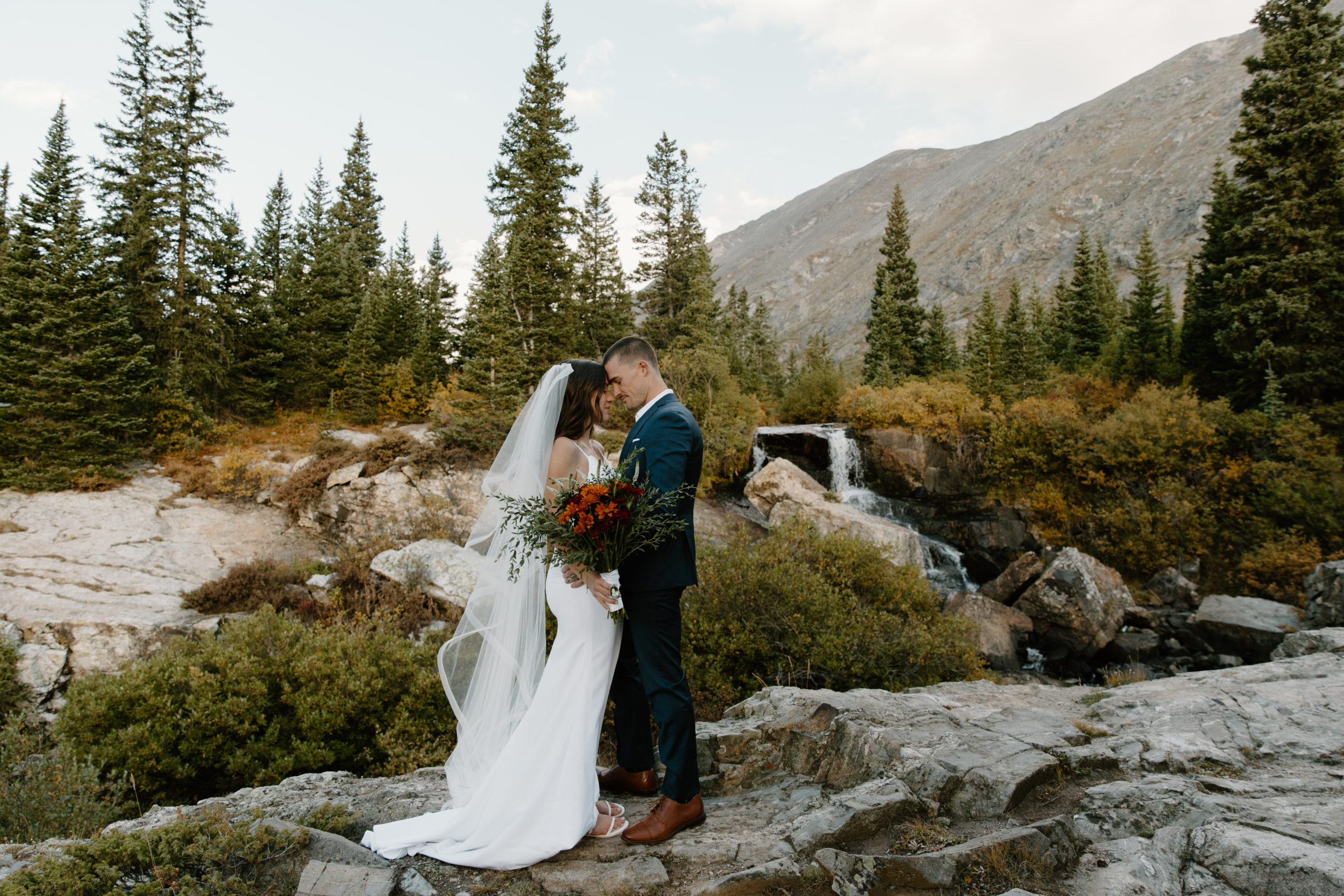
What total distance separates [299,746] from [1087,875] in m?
6.50

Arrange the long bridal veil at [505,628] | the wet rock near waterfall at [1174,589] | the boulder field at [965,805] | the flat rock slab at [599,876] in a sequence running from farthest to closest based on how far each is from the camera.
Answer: the wet rock near waterfall at [1174,589], the long bridal veil at [505,628], the flat rock slab at [599,876], the boulder field at [965,805]

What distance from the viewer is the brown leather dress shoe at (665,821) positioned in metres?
3.22

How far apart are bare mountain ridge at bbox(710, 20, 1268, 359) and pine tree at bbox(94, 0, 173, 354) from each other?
80.0m

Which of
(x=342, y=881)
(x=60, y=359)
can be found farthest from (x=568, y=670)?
(x=60, y=359)

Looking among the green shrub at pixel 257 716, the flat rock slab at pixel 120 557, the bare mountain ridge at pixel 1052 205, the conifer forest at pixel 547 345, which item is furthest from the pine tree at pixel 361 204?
the bare mountain ridge at pixel 1052 205

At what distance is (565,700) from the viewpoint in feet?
11.2

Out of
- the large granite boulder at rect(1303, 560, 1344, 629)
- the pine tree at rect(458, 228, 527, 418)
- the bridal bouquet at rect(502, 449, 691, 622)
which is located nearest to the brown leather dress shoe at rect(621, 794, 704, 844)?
the bridal bouquet at rect(502, 449, 691, 622)

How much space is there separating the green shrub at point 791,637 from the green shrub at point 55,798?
5.28m

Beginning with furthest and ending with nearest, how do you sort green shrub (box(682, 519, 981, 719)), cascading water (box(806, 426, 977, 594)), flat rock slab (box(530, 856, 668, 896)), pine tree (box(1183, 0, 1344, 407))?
cascading water (box(806, 426, 977, 594)), pine tree (box(1183, 0, 1344, 407)), green shrub (box(682, 519, 981, 719)), flat rock slab (box(530, 856, 668, 896))

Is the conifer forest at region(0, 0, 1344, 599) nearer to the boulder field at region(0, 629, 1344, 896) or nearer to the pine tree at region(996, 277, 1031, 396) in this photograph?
the pine tree at region(996, 277, 1031, 396)

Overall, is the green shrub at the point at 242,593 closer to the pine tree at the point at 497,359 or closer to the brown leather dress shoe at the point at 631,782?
the pine tree at the point at 497,359

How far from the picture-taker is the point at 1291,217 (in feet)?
57.7

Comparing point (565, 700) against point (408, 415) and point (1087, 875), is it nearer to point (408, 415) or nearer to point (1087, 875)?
point (1087, 875)

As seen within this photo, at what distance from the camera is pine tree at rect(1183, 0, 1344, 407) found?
55.8 feet
